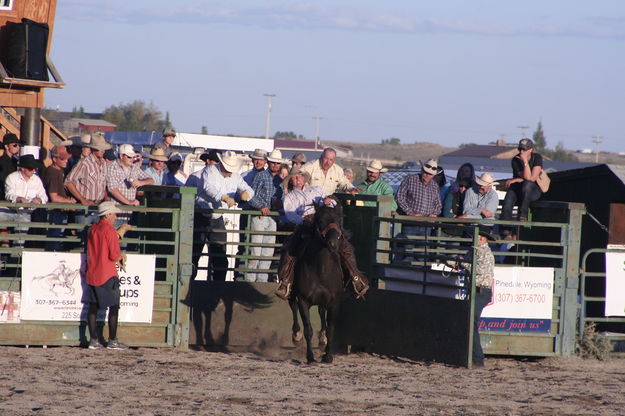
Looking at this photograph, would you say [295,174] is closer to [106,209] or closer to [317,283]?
[317,283]

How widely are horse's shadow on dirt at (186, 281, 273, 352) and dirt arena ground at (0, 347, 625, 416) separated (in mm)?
458

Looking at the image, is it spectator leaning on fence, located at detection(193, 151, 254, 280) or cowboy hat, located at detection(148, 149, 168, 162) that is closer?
spectator leaning on fence, located at detection(193, 151, 254, 280)

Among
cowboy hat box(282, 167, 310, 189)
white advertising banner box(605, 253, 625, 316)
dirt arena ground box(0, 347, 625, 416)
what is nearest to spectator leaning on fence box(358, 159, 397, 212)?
cowboy hat box(282, 167, 310, 189)

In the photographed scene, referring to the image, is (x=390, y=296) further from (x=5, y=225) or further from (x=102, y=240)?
(x=5, y=225)

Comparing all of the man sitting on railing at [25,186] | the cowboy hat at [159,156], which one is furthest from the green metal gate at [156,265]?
the cowboy hat at [159,156]

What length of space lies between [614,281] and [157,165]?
249 inches

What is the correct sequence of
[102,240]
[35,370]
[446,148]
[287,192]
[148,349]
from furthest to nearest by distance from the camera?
[446,148]
[287,192]
[148,349]
[102,240]
[35,370]

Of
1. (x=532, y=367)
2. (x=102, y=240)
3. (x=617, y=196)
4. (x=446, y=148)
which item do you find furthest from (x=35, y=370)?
(x=446, y=148)

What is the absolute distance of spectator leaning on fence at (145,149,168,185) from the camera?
13.8 m

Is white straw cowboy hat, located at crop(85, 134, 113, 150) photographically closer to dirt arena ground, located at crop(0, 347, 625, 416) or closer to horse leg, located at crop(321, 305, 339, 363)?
dirt arena ground, located at crop(0, 347, 625, 416)

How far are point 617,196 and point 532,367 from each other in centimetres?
320

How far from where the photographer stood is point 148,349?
12.0m

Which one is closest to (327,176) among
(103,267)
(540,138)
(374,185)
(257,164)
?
(374,185)

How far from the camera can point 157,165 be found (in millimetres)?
13914
